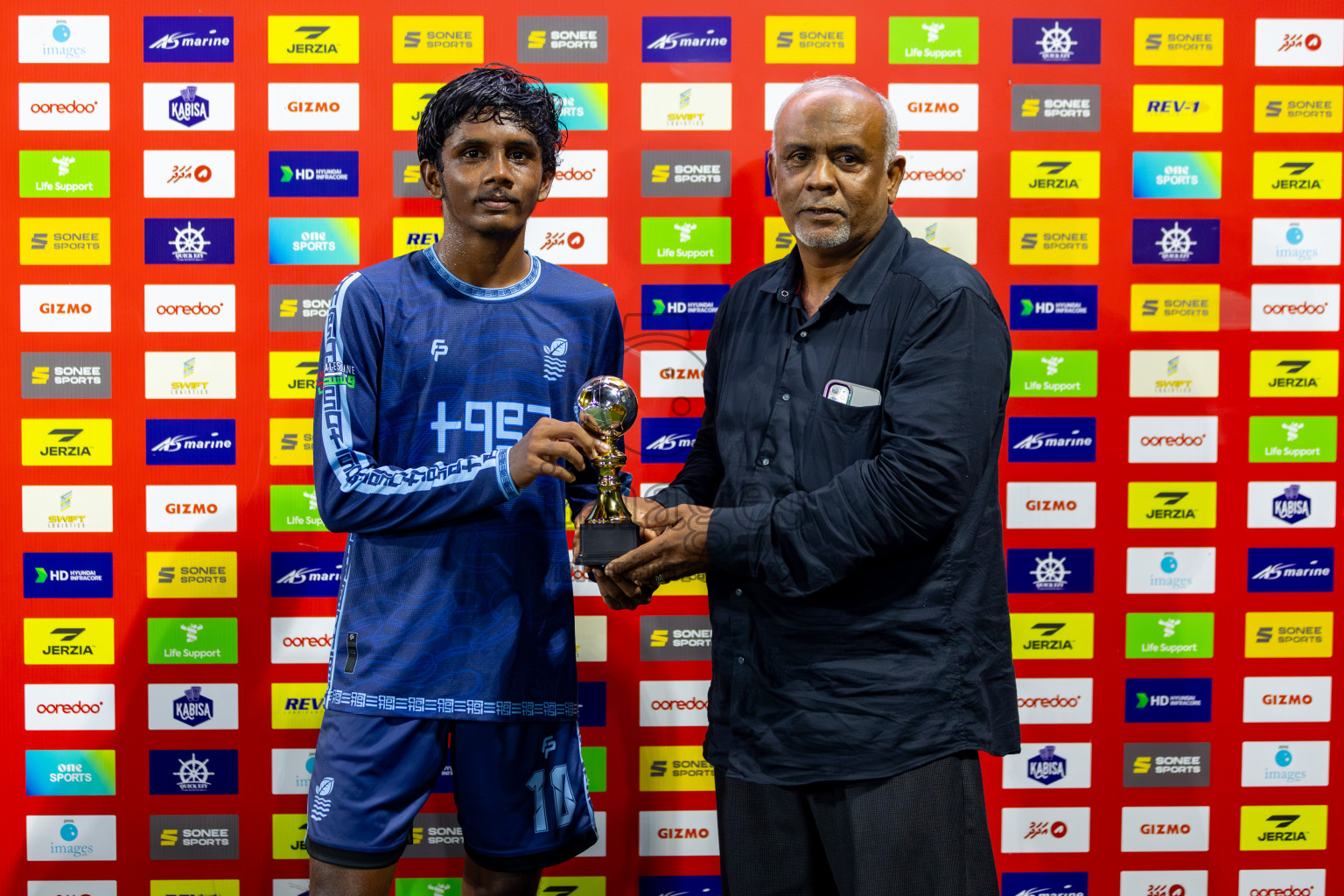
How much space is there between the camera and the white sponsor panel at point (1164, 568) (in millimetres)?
2727

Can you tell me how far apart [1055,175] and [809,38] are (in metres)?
0.83

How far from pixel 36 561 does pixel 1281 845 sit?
150 inches

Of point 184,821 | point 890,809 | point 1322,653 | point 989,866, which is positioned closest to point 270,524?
point 184,821

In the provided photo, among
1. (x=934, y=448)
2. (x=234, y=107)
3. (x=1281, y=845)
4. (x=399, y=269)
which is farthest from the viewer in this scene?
(x=1281, y=845)

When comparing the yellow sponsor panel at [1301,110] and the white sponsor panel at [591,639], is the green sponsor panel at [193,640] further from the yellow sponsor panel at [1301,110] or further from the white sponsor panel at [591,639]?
the yellow sponsor panel at [1301,110]

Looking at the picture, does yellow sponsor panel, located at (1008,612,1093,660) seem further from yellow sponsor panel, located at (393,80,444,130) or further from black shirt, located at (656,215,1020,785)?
yellow sponsor panel, located at (393,80,444,130)

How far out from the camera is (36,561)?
2.65 metres

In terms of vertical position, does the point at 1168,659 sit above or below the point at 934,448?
below

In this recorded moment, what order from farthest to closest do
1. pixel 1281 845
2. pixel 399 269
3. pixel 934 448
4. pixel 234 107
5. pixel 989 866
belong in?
pixel 1281 845, pixel 234 107, pixel 399 269, pixel 989 866, pixel 934 448

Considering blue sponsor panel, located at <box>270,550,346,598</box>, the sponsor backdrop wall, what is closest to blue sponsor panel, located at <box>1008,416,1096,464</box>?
the sponsor backdrop wall

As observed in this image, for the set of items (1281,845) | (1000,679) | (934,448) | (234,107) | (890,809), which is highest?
(234,107)

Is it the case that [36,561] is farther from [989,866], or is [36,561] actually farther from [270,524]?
[989,866]

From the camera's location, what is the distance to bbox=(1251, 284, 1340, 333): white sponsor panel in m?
2.72

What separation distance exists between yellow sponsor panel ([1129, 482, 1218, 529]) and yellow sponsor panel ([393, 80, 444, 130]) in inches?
93.1
